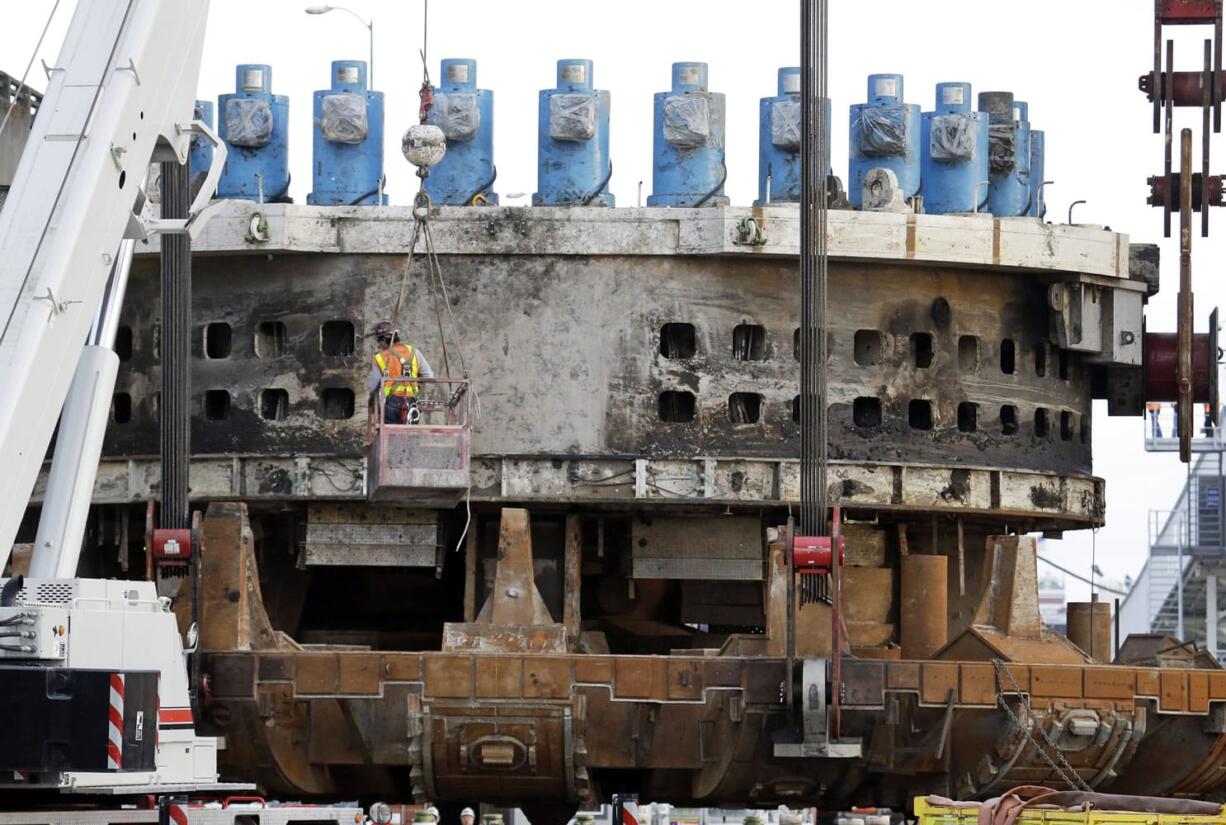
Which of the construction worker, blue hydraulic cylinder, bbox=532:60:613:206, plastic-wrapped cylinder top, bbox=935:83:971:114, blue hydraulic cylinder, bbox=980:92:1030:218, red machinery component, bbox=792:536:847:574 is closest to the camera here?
red machinery component, bbox=792:536:847:574

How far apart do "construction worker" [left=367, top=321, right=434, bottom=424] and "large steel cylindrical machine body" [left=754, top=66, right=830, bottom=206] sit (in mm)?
5506

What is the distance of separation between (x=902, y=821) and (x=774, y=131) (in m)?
9.32

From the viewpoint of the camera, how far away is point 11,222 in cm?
1903

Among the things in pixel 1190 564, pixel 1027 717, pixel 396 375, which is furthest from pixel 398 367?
pixel 1190 564

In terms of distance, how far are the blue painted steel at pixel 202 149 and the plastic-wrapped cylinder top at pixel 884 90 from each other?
7.97 meters

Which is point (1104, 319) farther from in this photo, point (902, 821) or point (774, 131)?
point (902, 821)

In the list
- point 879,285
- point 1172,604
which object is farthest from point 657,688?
point 1172,604

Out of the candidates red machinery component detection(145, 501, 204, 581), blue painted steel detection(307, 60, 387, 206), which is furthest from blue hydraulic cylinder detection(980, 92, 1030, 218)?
red machinery component detection(145, 501, 204, 581)

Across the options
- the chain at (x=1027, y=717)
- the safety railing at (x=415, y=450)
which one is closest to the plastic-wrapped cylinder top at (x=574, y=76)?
the safety railing at (x=415, y=450)

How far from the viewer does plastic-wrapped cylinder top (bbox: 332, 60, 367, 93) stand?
31.5 metres

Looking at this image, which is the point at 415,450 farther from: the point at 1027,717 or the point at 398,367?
the point at 1027,717

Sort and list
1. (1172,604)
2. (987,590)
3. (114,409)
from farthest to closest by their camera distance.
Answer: (1172,604), (114,409), (987,590)

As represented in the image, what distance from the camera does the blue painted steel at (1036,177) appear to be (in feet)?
111

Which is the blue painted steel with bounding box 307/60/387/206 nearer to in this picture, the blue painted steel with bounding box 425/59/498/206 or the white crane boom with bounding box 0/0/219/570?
the blue painted steel with bounding box 425/59/498/206
